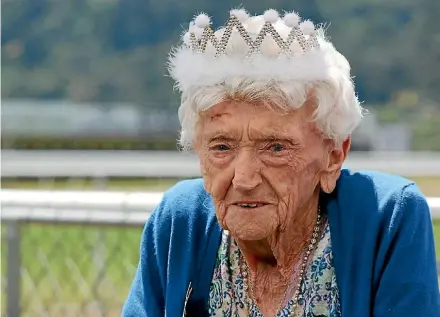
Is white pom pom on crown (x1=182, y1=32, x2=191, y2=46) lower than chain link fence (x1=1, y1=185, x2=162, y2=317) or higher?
higher

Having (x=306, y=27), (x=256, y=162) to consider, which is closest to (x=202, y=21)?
(x=306, y=27)

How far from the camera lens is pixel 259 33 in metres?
2.09

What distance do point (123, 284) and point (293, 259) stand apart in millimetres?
1875

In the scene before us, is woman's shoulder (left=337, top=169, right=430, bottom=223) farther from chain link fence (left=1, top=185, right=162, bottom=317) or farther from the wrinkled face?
chain link fence (left=1, top=185, right=162, bottom=317)

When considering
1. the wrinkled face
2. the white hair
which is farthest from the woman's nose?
the white hair

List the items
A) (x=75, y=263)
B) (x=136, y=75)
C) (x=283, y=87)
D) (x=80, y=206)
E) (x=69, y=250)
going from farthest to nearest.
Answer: (x=136, y=75)
(x=69, y=250)
(x=75, y=263)
(x=80, y=206)
(x=283, y=87)

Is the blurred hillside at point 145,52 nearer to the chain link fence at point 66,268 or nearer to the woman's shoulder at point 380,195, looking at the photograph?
the chain link fence at point 66,268

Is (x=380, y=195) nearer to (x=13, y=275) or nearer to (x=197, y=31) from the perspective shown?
(x=197, y=31)

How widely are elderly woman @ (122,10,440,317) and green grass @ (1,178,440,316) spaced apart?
5.45 feet

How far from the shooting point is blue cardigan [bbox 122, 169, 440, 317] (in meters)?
2.05

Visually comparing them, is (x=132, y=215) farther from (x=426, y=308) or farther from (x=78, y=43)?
(x=78, y=43)

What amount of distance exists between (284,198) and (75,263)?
240cm

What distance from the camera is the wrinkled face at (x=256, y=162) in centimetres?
204

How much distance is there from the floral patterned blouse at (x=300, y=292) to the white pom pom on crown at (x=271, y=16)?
57 centimetres
